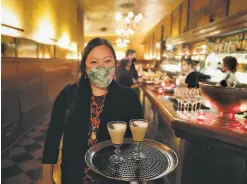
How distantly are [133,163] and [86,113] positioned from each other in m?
0.51

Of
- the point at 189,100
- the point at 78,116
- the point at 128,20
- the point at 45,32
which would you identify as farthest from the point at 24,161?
the point at 128,20

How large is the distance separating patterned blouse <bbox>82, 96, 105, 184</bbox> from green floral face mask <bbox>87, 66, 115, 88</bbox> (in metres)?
0.11

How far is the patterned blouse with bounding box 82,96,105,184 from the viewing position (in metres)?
1.46

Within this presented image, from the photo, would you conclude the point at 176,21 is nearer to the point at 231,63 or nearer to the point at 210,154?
the point at 231,63

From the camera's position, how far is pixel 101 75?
1.52 m

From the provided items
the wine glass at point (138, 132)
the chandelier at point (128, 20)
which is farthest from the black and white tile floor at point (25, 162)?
the chandelier at point (128, 20)

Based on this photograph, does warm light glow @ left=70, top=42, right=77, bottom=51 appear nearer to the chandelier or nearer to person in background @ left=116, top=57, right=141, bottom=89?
the chandelier

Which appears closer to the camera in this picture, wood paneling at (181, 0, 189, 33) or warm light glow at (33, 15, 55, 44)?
warm light glow at (33, 15, 55, 44)

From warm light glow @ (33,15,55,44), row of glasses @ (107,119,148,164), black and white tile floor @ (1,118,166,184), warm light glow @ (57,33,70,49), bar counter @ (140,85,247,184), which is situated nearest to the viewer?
row of glasses @ (107,119,148,164)

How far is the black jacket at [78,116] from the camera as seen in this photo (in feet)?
4.79

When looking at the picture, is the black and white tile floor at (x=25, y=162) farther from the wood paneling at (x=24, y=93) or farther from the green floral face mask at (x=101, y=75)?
the green floral face mask at (x=101, y=75)

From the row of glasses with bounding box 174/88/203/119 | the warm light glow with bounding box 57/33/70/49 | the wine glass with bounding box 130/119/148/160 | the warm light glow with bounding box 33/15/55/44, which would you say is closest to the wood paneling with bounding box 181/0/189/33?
the warm light glow with bounding box 57/33/70/49

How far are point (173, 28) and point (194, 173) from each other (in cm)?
841

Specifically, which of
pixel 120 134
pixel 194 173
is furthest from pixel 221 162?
pixel 120 134
